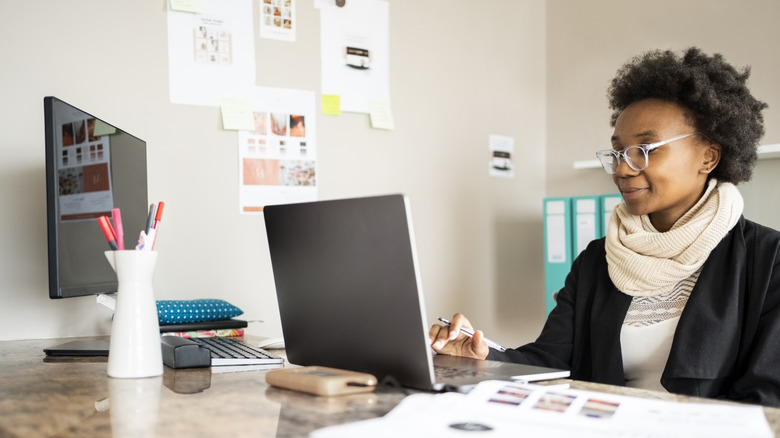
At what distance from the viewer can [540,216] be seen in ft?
9.68

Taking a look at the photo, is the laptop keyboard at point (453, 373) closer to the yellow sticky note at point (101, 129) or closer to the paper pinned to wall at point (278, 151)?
the yellow sticky note at point (101, 129)

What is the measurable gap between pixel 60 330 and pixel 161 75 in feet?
2.35

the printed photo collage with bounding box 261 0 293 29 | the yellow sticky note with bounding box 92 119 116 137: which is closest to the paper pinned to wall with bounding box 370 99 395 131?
the printed photo collage with bounding box 261 0 293 29

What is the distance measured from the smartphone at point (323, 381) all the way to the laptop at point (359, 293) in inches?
1.3

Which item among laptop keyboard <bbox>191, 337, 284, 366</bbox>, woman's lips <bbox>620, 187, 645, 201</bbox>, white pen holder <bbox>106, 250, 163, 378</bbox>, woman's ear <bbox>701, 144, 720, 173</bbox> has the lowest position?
laptop keyboard <bbox>191, 337, 284, 366</bbox>

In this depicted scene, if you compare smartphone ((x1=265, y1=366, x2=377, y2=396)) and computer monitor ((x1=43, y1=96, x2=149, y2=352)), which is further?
computer monitor ((x1=43, y1=96, x2=149, y2=352))

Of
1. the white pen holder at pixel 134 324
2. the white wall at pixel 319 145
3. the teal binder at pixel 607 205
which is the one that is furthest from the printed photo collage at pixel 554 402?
the teal binder at pixel 607 205

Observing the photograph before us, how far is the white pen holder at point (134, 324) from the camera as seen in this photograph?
3.69ft

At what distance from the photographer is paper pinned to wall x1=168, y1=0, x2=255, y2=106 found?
6.73 feet

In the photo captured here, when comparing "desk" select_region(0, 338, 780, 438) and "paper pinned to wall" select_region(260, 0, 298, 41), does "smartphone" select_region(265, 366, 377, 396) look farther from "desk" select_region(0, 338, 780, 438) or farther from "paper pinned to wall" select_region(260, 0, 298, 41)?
"paper pinned to wall" select_region(260, 0, 298, 41)

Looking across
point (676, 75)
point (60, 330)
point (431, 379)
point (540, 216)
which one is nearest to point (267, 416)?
point (431, 379)

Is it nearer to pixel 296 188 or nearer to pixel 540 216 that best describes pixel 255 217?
pixel 296 188

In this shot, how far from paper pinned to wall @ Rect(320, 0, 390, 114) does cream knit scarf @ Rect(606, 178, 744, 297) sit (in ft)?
3.35

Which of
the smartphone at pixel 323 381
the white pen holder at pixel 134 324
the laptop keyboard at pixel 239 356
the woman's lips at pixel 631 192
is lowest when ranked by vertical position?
the laptop keyboard at pixel 239 356
